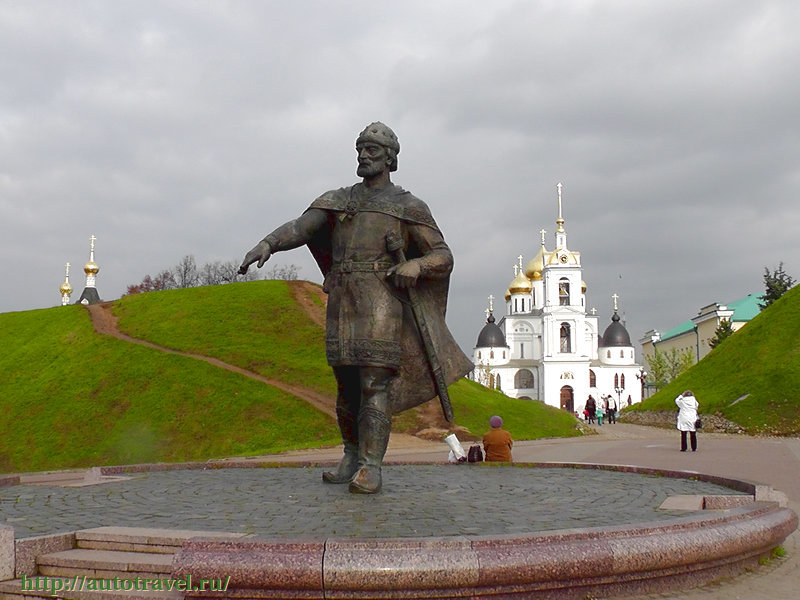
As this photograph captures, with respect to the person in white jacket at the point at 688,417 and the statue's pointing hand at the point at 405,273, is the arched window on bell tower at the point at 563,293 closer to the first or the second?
the person in white jacket at the point at 688,417

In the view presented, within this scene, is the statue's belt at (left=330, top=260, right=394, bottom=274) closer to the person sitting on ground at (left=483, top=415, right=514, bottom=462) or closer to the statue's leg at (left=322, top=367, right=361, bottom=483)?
the statue's leg at (left=322, top=367, right=361, bottom=483)

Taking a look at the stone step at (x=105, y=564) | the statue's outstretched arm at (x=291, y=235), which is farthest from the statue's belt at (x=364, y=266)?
the stone step at (x=105, y=564)

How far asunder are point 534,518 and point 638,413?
4040 centimetres

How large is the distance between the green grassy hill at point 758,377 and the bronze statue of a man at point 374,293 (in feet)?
77.2

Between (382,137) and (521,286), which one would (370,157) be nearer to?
(382,137)

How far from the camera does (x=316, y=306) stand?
118 ft

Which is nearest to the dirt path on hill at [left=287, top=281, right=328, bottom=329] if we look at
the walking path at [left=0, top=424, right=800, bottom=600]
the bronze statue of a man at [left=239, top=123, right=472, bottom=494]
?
the walking path at [left=0, top=424, right=800, bottom=600]

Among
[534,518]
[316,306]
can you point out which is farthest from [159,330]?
[534,518]

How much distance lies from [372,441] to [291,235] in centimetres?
202

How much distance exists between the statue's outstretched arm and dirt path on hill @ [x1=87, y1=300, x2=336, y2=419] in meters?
18.9

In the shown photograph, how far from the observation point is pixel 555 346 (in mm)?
92938

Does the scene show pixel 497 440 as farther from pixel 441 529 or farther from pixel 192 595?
pixel 192 595

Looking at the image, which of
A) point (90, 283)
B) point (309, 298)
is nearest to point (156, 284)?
point (90, 283)

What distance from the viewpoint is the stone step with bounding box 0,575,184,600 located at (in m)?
3.50
